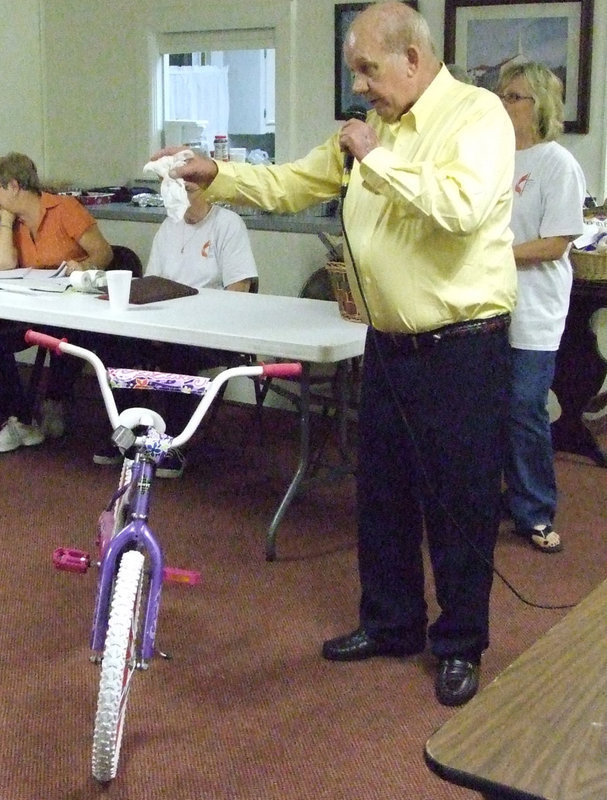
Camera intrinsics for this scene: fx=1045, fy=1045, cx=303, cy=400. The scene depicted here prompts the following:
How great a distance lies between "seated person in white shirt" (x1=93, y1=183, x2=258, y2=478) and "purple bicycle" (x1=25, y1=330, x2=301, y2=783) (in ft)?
5.63

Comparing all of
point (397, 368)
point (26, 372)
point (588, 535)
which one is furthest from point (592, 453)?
point (26, 372)

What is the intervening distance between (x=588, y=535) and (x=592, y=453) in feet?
2.61

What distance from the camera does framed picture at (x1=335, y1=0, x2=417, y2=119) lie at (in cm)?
441

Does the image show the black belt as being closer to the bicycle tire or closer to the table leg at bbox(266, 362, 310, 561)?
the bicycle tire

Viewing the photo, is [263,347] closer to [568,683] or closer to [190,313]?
[190,313]

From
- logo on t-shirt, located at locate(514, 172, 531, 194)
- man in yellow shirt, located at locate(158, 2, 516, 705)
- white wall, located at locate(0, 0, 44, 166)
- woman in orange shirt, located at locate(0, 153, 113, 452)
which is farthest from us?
white wall, located at locate(0, 0, 44, 166)

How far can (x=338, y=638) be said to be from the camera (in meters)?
2.49

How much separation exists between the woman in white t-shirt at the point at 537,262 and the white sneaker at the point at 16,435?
6.26 feet

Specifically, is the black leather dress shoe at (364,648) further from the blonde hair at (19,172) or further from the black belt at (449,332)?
the blonde hair at (19,172)

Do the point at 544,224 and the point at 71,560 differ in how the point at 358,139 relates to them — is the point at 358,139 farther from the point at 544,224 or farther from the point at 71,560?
the point at 544,224

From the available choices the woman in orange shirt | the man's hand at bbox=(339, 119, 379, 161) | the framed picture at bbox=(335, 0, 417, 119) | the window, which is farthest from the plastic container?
the man's hand at bbox=(339, 119, 379, 161)

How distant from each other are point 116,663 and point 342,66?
328 centimetres

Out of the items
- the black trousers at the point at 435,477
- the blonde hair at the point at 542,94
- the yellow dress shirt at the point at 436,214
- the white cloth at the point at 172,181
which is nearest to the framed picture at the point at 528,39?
the blonde hair at the point at 542,94

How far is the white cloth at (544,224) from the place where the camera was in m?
2.89
